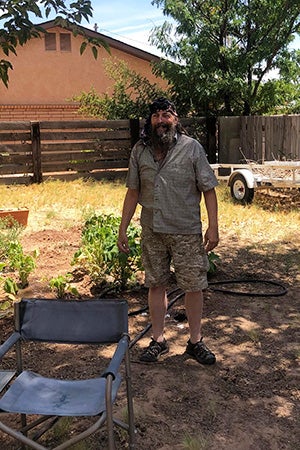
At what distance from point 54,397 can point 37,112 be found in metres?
18.6

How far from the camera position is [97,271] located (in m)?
5.16

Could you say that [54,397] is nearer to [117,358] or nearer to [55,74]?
[117,358]

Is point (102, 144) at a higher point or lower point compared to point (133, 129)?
lower

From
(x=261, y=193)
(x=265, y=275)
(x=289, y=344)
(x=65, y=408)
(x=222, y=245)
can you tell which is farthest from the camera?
(x=261, y=193)

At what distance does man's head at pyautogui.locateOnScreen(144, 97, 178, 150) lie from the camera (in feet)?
11.0

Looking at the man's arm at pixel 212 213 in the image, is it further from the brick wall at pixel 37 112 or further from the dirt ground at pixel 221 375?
the brick wall at pixel 37 112

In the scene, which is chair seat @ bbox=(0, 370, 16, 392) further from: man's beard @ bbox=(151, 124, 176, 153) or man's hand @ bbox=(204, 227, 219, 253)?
man's beard @ bbox=(151, 124, 176, 153)

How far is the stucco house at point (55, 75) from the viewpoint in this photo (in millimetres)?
19500

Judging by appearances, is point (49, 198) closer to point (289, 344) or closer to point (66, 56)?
point (289, 344)

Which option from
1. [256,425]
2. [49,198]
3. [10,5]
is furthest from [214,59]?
[256,425]

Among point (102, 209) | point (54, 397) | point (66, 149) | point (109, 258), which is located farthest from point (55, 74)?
Result: point (54, 397)

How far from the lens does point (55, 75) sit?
2005cm

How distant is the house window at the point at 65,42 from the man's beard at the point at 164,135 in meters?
17.6

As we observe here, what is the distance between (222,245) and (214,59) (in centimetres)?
877
